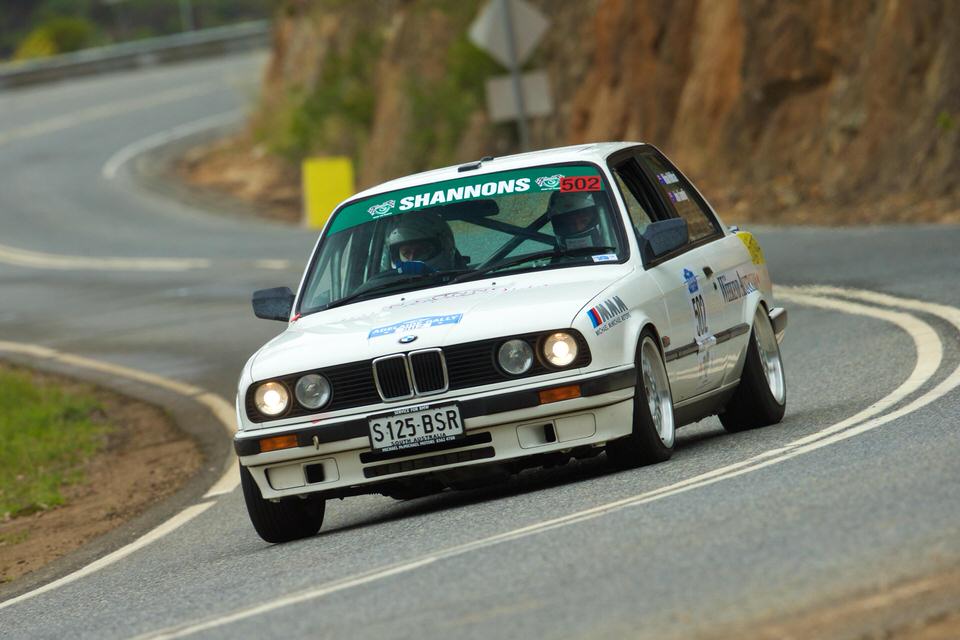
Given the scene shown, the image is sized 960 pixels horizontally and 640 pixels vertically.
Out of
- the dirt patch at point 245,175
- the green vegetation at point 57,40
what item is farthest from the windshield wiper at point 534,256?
the green vegetation at point 57,40

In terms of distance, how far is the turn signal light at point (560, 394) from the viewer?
26.5 ft

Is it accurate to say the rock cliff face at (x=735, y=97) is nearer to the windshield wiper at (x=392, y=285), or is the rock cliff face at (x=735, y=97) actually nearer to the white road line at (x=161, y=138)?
the white road line at (x=161, y=138)

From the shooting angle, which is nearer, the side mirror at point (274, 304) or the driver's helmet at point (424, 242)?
the driver's helmet at point (424, 242)

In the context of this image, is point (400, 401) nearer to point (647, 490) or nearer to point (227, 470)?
point (647, 490)

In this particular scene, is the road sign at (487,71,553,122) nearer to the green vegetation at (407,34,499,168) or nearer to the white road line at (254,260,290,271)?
the white road line at (254,260,290,271)

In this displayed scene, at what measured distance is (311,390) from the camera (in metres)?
8.33

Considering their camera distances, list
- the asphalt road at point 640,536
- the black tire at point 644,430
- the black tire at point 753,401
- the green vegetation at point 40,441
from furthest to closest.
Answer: the green vegetation at point 40,441 < the black tire at point 753,401 < the black tire at point 644,430 < the asphalt road at point 640,536

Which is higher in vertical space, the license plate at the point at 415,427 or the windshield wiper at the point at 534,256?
the windshield wiper at the point at 534,256

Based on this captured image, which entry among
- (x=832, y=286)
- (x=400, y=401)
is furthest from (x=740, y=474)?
(x=832, y=286)

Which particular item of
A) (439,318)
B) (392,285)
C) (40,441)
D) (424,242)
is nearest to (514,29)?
(40,441)

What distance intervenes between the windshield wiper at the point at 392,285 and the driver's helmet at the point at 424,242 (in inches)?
2.2

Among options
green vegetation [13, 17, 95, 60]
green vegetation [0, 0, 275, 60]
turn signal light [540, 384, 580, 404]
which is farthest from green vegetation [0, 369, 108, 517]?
green vegetation [0, 0, 275, 60]

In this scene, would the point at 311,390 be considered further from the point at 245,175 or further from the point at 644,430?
the point at 245,175

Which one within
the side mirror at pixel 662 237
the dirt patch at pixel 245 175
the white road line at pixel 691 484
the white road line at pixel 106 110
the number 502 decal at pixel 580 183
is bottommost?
the white road line at pixel 691 484
